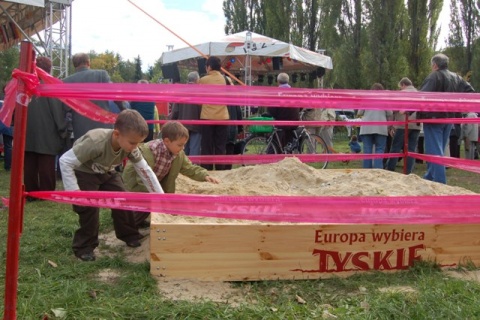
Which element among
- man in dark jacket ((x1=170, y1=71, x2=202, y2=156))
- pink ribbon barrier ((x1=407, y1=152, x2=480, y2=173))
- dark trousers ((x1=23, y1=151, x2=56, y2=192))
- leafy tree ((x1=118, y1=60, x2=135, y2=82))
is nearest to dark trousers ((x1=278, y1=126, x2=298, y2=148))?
man in dark jacket ((x1=170, y1=71, x2=202, y2=156))

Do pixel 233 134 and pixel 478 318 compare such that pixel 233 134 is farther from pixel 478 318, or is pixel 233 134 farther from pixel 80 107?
pixel 478 318

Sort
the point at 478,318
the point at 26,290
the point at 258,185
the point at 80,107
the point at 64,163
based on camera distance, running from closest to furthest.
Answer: the point at 478,318, the point at 26,290, the point at 64,163, the point at 80,107, the point at 258,185

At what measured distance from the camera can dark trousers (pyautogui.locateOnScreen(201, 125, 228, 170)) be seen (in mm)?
6547

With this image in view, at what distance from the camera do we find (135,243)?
12.2 ft

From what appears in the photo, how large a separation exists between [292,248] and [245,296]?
466mm

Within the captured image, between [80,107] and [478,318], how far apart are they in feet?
9.76

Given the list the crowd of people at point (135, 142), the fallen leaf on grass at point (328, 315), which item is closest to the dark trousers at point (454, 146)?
the crowd of people at point (135, 142)

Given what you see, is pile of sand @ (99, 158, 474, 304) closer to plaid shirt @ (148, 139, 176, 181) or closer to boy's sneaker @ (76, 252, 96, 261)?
boy's sneaker @ (76, 252, 96, 261)

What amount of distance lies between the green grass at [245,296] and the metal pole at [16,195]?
0.29m

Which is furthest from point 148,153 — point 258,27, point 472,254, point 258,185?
point 258,27

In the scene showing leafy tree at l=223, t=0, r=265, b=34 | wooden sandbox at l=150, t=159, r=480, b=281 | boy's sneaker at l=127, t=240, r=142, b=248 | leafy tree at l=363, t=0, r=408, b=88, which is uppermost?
leafy tree at l=223, t=0, r=265, b=34

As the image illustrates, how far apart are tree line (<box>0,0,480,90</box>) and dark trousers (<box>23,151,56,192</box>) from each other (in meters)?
16.1

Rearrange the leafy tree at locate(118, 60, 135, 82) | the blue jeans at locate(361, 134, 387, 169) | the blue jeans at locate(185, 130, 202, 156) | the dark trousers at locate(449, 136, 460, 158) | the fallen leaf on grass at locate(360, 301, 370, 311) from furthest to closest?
the leafy tree at locate(118, 60, 135, 82)
the dark trousers at locate(449, 136, 460, 158)
the blue jeans at locate(361, 134, 387, 169)
the blue jeans at locate(185, 130, 202, 156)
the fallen leaf on grass at locate(360, 301, 370, 311)

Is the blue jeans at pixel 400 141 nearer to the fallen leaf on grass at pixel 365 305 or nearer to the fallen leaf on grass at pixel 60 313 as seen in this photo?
the fallen leaf on grass at pixel 365 305
